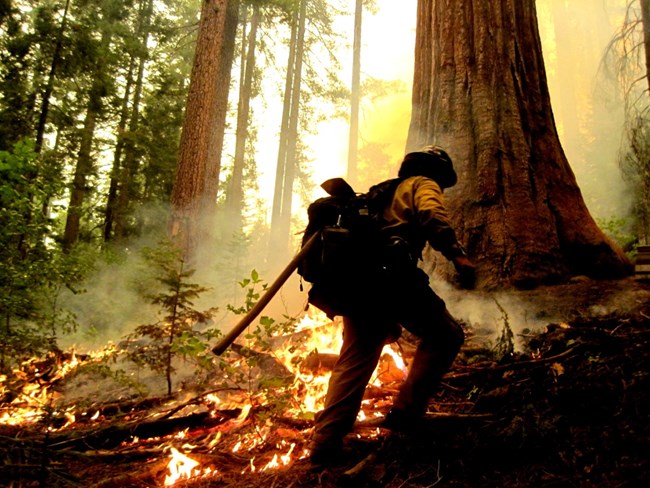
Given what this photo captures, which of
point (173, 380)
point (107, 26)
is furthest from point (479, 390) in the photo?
point (107, 26)

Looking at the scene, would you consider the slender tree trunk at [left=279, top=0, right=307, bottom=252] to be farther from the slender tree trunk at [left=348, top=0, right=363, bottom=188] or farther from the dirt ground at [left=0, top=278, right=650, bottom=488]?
the dirt ground at [left=0, top=278, right=650, bottom=488]

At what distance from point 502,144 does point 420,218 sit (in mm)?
2657

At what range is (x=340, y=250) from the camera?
7.77 ft

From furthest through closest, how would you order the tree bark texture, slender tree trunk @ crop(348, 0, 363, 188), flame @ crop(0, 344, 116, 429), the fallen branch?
slender tree trunk @ crop(348, 0, 363, 188), the tree bark texture, flame @ crop(0, 344, 116, 429), the fallen branch

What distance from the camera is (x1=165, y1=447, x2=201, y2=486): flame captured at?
248 centimetres

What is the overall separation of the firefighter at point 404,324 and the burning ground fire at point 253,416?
1.55 feet

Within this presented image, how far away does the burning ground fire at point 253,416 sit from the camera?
104 inches

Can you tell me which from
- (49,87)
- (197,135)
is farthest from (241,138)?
(197,135)

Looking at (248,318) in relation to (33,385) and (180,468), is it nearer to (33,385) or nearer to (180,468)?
(180,468)

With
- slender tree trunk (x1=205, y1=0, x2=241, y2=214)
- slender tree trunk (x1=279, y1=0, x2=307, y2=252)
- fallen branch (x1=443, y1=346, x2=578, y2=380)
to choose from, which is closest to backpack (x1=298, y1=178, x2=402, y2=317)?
fallen branch (x1=443, y1=346, x2=578, y2=380)

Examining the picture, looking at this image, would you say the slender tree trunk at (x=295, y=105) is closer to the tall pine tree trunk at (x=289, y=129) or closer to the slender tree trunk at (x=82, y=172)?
the tall pine tree trunk at (x=289, y=129)

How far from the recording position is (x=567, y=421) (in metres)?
2.21

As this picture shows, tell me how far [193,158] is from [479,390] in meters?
7.69

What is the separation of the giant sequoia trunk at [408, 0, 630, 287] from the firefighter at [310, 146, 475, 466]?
184 cm
